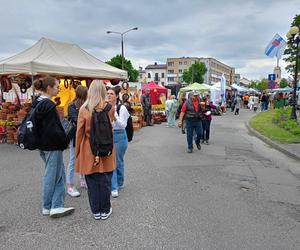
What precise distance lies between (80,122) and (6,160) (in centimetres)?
479

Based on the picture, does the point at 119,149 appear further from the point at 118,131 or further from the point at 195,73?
the point at 195,73

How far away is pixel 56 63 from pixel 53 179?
7.09 m

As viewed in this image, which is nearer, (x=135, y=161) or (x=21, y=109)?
(x=135, y=161)

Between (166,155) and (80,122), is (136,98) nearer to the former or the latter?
(166,155)

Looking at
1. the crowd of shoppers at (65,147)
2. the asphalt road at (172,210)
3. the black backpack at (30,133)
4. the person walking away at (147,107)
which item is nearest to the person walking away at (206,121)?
the asphalt road at (172,210)

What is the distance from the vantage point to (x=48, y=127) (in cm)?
381

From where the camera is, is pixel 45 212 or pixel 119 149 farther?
pixel 119 149

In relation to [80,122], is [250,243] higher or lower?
lower

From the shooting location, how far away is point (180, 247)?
11.0 feet

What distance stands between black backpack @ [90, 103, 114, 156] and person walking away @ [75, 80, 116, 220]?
0.19ft

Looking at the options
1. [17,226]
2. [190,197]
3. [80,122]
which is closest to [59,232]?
[17,226]

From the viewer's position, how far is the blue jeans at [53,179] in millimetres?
3984

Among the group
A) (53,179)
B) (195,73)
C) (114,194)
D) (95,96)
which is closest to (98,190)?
(53,179)

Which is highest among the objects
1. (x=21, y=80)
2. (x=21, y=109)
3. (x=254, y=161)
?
(x=21, y=80)
